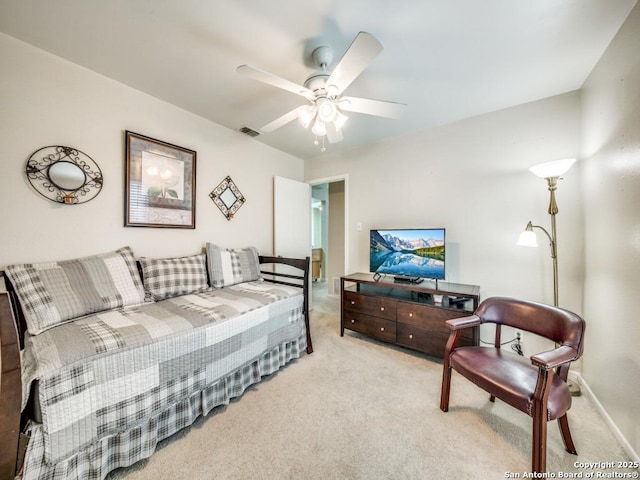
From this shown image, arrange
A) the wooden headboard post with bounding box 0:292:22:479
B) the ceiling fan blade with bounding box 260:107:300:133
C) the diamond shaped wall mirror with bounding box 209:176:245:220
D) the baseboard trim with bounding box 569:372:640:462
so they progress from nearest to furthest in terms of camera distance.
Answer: the wooden headboard post with bounding box 0:292:22:479, the baseboard trim with bounding box 569:372:640:462, the ceiling fan blade with bounding box 260:107:300:133, the diamond shaped wall mirror with bounding box 209:176:245:220

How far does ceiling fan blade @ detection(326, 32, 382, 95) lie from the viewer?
3.69 ft

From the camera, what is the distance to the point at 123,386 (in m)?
1.18

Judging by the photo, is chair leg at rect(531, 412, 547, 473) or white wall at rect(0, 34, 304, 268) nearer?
chair leg at rect(531, 412, 547, 473)

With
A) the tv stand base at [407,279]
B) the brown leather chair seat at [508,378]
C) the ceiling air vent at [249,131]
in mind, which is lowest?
the brown leather chair seat at [508,378]

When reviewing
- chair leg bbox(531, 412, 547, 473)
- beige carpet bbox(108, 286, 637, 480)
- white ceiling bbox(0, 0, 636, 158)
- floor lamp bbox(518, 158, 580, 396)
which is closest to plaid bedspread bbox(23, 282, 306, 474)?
beige carpet bbox(108, 286, 637, 480)

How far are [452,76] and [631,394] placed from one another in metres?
2.28

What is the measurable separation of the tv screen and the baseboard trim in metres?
1.24

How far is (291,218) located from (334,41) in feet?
7.62

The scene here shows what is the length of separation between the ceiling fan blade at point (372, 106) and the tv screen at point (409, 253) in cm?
130

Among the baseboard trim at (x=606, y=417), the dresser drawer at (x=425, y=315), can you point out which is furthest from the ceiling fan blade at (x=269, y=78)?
the baseboard trim at (x=606, y=417)

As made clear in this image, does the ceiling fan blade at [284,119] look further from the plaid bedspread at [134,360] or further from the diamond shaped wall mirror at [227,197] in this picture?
the plaid bedspread at [134,360]

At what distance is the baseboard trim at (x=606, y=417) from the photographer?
1257 mm

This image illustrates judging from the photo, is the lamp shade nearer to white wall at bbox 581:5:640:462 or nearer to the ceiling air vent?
white wall at bbox 581:5:640:462

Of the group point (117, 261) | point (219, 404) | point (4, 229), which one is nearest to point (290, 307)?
point (219, 404)
